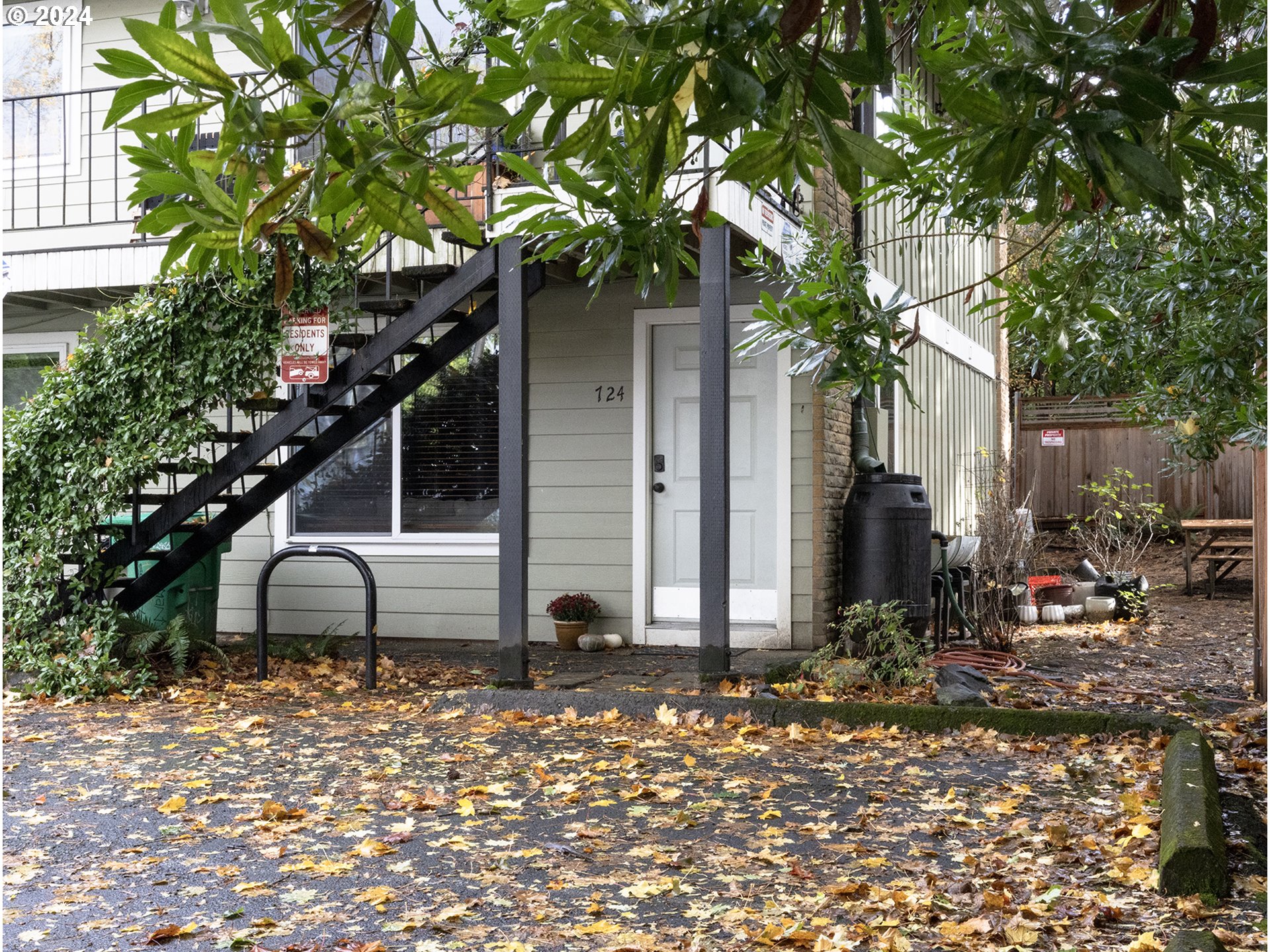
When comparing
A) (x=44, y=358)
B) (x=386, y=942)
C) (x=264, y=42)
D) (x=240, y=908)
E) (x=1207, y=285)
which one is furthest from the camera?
(x=44, y=358)

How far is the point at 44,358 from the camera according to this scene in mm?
10539

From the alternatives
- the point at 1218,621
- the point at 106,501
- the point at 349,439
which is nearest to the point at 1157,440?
the point at 1218,621

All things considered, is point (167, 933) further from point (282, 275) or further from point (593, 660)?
point (593, 660)

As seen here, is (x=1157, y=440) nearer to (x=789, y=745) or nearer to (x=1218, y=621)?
(x=1218, y=621)

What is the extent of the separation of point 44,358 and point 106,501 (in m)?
3.76

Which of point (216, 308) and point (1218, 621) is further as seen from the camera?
point (1218, 621)

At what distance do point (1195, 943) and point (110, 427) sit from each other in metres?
6.93

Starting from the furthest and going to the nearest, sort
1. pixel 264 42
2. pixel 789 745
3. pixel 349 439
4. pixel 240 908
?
1. pixel 349 439
2. pixel 789 745
3. pixel 240 908
4. pixel 264 42

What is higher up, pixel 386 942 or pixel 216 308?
pixel 216 308

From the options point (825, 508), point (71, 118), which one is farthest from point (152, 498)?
point (825, 508)

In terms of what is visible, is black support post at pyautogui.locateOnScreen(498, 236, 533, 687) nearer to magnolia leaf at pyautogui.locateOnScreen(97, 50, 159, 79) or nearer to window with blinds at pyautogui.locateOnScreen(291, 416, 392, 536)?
window with blinds at pyautogui.locateOnScreen(291, 416, 392, 536)

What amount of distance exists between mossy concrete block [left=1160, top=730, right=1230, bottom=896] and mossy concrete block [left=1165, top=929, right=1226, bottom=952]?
0.62 meters

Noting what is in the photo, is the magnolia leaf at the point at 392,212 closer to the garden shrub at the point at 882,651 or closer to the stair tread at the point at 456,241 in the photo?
the stair tread at the point at 456,241

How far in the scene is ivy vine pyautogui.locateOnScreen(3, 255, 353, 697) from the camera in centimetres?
751
